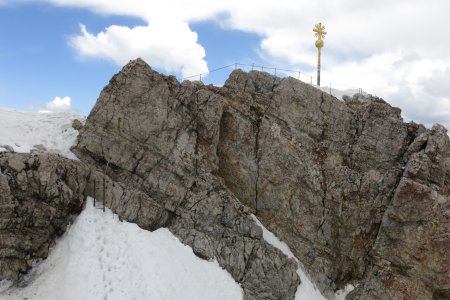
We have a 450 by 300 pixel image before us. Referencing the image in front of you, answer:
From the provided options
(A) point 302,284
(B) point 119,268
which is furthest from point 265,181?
(B) point 119,268

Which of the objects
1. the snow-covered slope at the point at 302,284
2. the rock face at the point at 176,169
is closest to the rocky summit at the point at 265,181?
the rock face at the point at 176,169

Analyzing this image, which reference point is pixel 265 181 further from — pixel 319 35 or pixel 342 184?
pixel 319 35

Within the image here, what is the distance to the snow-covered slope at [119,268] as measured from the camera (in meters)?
17.3

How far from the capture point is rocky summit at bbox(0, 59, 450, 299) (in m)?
21.3

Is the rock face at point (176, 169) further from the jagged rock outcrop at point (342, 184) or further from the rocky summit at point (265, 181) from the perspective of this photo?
the jagged rock outcrop at point (342, 184)

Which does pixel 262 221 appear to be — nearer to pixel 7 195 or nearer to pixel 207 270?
pixel 207 270

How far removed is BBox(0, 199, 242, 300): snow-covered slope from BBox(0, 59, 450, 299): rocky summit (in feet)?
2.26

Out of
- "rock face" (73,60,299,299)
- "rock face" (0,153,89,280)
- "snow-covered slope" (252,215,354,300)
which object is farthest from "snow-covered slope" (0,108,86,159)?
"snow-covered slope" (252,215,354,300)

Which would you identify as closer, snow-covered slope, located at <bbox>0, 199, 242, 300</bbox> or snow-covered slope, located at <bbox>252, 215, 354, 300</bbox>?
snow-covered slope, located at <bbox>0, 199, 242, 300</bbox>

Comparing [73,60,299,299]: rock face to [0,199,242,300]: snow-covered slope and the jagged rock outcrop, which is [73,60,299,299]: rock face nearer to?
[0,199,242,300]: snow-covered slope

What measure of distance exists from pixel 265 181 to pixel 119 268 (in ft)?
35.0

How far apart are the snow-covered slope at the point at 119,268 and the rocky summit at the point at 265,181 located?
0.69 meters

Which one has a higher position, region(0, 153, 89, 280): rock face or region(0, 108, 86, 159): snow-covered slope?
region(0, 108, 86, 159): snow-covered slope

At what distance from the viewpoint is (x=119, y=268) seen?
18.5 meters
